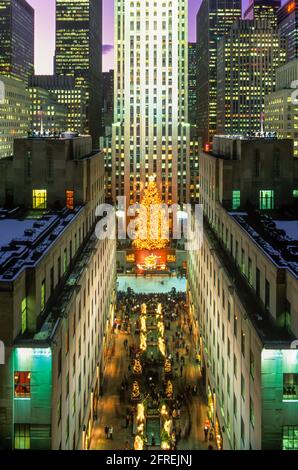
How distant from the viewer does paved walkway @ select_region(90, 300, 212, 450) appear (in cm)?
5519

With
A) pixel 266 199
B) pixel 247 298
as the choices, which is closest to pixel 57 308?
pixel 247 298

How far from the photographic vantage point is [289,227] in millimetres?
54781

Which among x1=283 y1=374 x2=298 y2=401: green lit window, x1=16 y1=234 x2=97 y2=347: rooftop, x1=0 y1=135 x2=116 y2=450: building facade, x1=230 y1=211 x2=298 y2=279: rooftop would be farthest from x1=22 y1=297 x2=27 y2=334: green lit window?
x1=230 y1=211 x2=298 y2=279: rooftop

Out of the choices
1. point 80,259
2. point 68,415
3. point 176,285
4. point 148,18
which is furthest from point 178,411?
point 148,18

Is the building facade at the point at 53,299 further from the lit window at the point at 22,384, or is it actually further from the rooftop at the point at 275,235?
the rooftop at the point at 275,235

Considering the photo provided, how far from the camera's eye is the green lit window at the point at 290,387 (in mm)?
33312

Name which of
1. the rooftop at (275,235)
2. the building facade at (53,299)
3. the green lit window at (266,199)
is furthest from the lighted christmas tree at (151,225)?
the rooftop at (275,235)

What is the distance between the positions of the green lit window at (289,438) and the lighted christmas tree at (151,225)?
8735 centimetres

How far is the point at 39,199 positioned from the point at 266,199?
975 inches

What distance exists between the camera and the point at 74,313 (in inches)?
1828

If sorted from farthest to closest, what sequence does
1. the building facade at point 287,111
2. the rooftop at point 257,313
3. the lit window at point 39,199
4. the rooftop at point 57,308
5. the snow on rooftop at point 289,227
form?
the building facade at point 287,111 < the lit window at point 39,199 < the snow on rooftop at point 289,227 < the rooftop at point 257,313 < the rooftop at point 57,308

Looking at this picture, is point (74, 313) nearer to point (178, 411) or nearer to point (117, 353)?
point (178, 411)

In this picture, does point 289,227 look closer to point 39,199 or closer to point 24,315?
point 24,315

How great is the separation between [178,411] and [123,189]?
118655 millimetres
